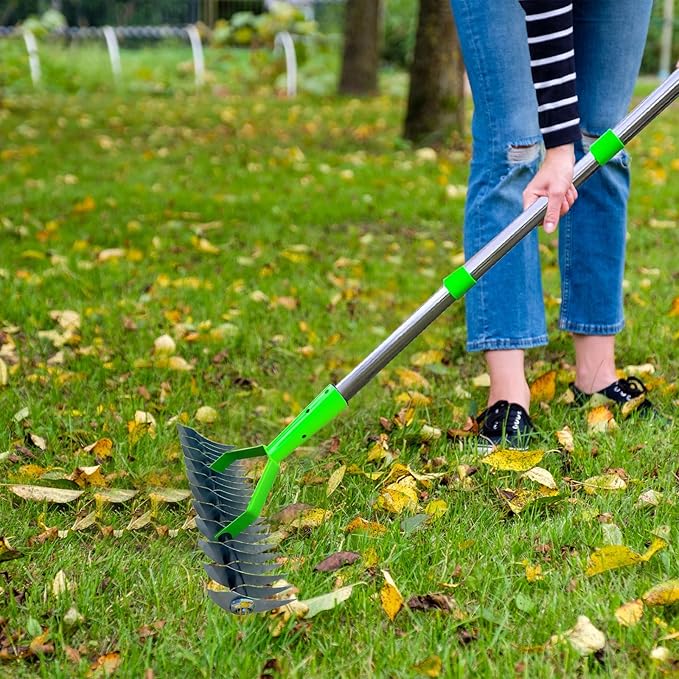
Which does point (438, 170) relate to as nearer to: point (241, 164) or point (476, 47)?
point (241, 164)

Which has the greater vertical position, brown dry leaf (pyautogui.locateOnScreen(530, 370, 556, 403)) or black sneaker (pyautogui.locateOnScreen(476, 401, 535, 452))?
black sneaker (pyautogui.locateOnScreen(476, 401, 535, 452))

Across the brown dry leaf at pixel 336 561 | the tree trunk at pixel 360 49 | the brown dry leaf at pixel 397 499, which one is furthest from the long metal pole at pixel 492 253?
the tree trunk at pixel 360 49

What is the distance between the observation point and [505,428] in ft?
7.73

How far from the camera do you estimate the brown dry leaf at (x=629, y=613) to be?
5.27ft

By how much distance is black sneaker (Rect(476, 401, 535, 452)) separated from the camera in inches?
91.7

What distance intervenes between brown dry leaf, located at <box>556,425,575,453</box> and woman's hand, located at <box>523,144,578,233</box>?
55 centimetres

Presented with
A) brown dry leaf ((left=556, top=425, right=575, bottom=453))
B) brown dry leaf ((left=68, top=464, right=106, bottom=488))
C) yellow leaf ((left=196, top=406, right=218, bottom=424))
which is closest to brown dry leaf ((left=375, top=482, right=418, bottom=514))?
brown dry leaf ((left=556, top=425, right=575, bottom=453))

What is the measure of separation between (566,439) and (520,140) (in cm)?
72

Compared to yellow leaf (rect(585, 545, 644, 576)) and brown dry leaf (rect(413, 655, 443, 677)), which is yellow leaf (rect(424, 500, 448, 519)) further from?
brown dry leaf (rect(413, 655, 443, 677))

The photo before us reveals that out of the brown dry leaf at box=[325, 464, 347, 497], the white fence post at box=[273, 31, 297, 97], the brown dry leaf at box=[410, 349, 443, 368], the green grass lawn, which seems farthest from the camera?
the white fence post at box=[273, 31, 297, 97]

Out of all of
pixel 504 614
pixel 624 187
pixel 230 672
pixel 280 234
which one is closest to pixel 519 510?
pixel 504 614

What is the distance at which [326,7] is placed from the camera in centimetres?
1808

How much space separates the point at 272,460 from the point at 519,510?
1.76ft

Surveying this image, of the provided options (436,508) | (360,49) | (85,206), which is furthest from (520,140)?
(360,49)
